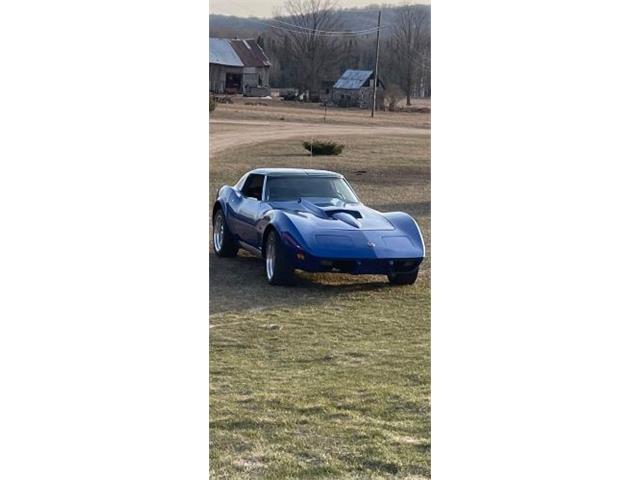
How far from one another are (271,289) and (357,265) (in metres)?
0.52

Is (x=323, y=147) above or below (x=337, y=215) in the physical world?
above

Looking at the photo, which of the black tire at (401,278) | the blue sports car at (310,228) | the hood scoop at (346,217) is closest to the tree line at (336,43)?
the blue sports car at (310,228)

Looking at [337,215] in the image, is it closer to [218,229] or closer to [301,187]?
[301,187]

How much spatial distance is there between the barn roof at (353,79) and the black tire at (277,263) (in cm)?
100

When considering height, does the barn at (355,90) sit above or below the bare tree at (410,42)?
below

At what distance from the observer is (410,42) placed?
237 inches

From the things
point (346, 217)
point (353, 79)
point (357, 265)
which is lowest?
point (357, 265)

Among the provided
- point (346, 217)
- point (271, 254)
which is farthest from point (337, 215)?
point (271, 254)

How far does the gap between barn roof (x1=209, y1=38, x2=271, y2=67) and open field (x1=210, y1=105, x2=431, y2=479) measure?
12.1 inches

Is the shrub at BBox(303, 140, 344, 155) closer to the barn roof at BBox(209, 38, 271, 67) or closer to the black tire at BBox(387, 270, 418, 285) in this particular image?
the barn roof at BBox(209, 38, 271, 67)

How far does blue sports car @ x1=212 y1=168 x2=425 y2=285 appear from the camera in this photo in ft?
19.5

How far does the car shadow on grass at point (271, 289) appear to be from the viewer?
5.95m

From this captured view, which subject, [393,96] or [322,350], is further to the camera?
[393,96]

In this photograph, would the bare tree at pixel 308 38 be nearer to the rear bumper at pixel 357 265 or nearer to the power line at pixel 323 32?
the power line at pixel 323 32
